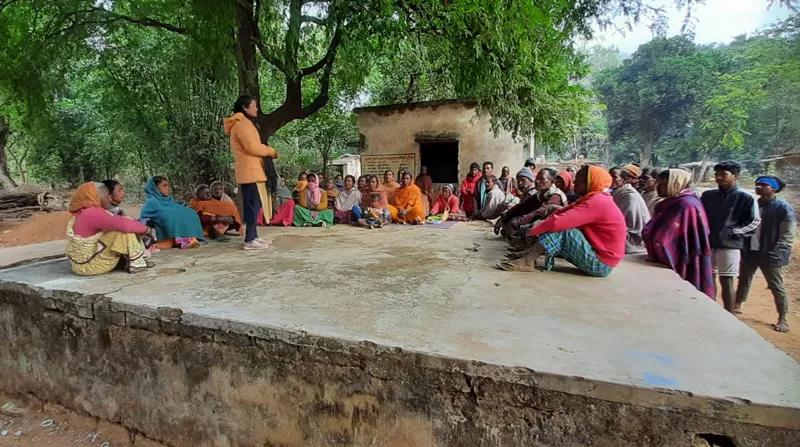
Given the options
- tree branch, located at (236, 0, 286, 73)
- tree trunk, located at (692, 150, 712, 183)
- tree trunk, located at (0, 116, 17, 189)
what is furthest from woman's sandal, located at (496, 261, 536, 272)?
tree trunk, located at (692, 150, 712, 183)

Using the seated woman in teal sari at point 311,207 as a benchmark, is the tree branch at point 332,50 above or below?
above

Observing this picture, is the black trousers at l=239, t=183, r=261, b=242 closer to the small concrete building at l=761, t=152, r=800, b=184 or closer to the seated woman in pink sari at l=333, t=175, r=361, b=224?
the seated woman in pink sari at l=333, t=175, r=361, b=224

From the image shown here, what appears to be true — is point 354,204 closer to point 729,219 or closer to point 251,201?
point 251,201

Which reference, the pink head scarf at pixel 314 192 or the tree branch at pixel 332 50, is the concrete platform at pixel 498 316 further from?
the tree branch at pixel 332 50

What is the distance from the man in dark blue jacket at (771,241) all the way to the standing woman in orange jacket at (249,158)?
566 cm

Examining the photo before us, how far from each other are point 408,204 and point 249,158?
135 inches

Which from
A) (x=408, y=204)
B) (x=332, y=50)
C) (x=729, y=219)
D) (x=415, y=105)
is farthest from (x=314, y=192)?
(x=729, y=219)

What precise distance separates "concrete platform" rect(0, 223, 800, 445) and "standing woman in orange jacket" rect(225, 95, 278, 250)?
0.50 meters

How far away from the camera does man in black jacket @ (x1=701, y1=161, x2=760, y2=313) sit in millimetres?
4129

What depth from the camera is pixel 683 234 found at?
357 cm

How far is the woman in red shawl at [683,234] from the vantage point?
3.53 meters

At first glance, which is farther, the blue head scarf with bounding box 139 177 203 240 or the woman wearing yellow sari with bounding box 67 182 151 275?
the blue head scarf with bounding box 139 177 203 240

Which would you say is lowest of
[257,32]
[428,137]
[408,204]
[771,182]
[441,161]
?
[408,204]

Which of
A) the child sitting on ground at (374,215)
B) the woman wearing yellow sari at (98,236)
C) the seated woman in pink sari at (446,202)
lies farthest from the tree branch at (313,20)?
the woman wearing yellow sari at (98,236)
